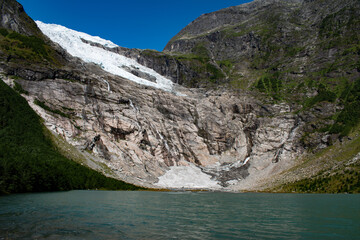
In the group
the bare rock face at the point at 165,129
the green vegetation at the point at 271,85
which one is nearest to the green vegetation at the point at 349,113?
the bare rock face at the point at 165,129

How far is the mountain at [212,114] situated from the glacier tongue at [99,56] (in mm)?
1339

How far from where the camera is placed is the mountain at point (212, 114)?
290 ft

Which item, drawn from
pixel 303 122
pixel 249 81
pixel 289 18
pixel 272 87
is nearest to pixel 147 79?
pixel 249 81

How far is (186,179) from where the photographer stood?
3917 inches

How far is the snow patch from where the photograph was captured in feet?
309

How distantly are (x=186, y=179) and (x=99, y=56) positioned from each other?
105 metres

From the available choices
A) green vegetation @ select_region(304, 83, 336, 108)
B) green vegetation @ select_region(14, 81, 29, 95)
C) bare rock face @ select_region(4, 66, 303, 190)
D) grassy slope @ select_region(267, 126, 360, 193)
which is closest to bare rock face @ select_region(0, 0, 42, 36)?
bare rock face @ select_region(4, 66, 303, 190)

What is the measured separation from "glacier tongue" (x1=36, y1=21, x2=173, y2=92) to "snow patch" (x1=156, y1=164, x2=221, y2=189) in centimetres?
5918

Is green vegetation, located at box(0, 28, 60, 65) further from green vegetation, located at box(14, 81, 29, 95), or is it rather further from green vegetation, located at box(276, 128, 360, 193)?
green vegetation, located at box(276, 128, 360, 193)

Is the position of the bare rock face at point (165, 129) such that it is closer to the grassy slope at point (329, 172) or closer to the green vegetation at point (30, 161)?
the green vegetation at point (30, 161)

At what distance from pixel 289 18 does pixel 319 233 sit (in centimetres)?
20956

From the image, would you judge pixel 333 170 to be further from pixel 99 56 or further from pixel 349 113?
pixel 99 56

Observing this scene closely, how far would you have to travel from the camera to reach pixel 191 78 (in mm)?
176250

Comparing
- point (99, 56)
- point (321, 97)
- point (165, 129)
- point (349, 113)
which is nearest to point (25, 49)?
point (99, 56)
